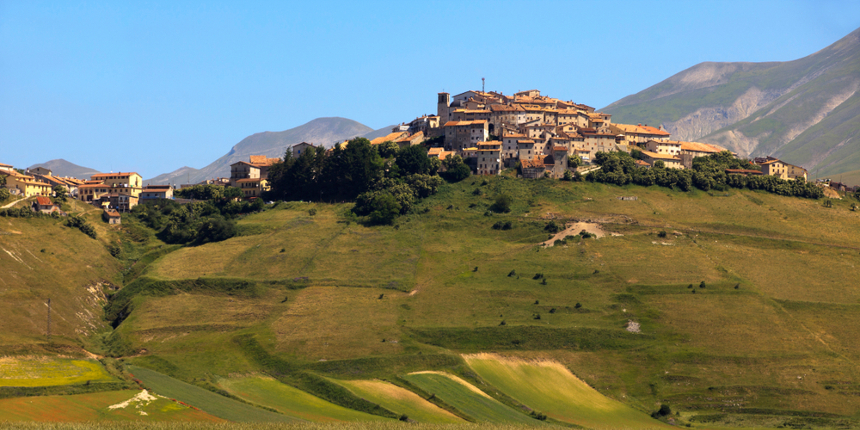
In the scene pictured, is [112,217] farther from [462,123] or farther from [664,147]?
[664,147]

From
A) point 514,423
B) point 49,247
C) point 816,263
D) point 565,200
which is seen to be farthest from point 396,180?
point 514,423

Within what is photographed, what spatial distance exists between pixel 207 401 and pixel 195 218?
7336cm

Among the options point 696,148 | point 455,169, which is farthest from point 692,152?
point 455,169

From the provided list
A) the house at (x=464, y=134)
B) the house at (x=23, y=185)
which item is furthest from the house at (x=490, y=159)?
the house at (x=23, y=185)

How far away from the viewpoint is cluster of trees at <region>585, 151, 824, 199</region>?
6058 inches

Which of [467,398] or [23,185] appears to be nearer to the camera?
[467,398]

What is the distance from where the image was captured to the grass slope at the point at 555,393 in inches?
3142

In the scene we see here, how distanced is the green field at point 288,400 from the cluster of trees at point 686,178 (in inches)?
3439

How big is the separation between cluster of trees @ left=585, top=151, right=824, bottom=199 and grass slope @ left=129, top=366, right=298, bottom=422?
310ft

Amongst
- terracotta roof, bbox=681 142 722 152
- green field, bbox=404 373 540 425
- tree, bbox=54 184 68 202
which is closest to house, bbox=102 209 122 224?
tree, bbox=54 184 68 202

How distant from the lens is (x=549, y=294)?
109250 millimetres

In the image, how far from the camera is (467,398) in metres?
80.2

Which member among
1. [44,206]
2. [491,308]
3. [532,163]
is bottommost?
[491,308]

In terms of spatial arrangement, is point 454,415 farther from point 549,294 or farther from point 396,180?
point 396,180
